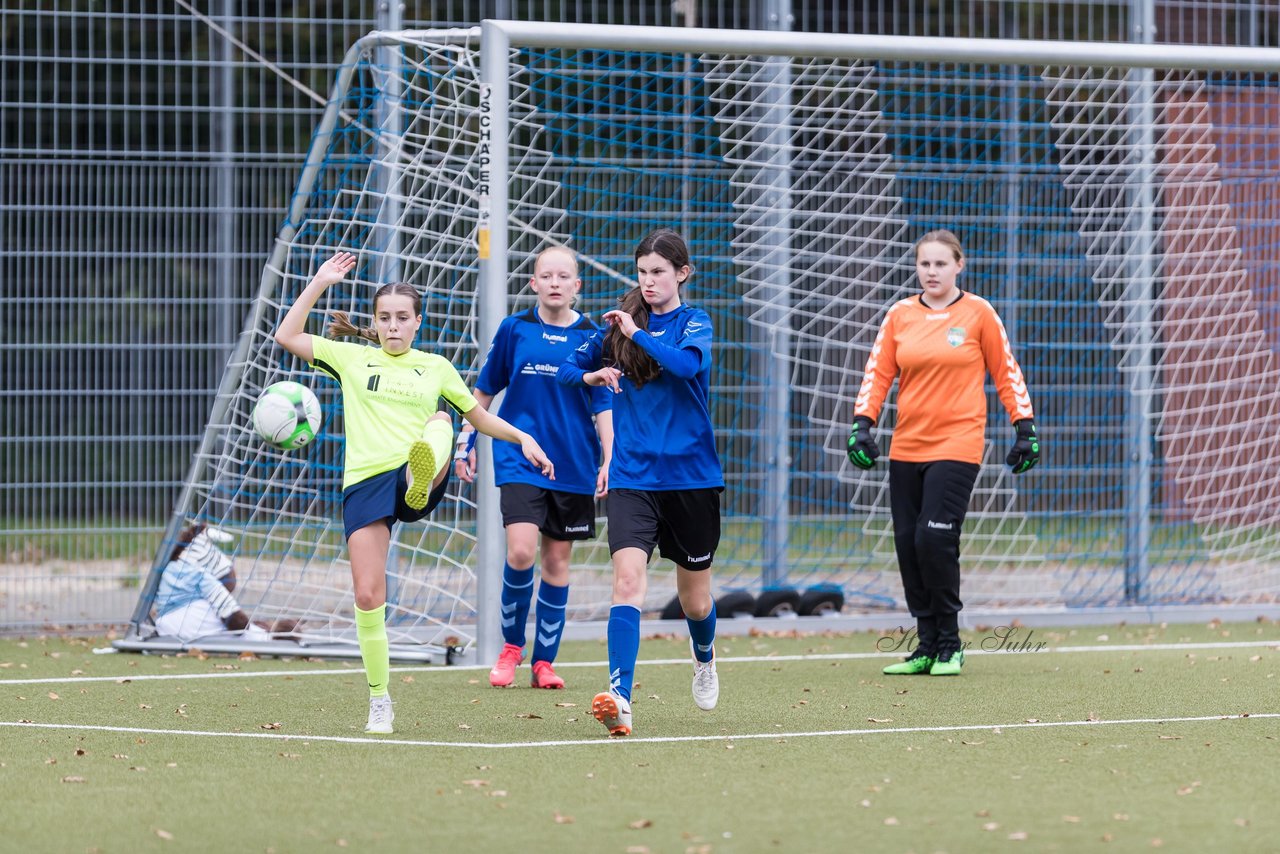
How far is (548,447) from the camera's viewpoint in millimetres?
7480

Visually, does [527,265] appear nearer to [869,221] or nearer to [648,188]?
[648,188]

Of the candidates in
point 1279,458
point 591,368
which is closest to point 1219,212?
point 1279,458

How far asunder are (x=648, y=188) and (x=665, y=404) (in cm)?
409

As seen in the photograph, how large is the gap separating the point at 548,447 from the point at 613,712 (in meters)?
1.92

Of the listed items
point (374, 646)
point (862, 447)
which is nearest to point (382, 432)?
point (374, 646)

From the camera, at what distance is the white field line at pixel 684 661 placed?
25.3ft

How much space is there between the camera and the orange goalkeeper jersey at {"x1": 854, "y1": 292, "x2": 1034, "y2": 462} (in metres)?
7.77

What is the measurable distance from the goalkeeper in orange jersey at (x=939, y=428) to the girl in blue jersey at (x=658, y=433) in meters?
1.68

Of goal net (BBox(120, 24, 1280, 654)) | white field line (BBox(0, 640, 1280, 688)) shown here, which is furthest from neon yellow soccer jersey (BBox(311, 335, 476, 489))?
goal net (BBox(120, 24, 1280, 654))

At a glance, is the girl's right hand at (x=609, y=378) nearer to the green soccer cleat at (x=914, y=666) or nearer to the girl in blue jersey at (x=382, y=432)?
the girl in blue jersey at (x=382, y=432)

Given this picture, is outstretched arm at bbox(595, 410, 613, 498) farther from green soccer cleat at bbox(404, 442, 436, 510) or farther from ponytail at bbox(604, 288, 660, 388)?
green soccer cleat at bbox(404, 442, 436, 510)

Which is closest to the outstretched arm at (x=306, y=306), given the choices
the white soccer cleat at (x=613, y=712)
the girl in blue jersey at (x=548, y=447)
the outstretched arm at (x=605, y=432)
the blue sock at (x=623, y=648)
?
the girl in blue jersey at (x=548, y=447)

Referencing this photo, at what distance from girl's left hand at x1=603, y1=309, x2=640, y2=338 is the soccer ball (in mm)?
1710

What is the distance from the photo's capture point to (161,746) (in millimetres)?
5832
